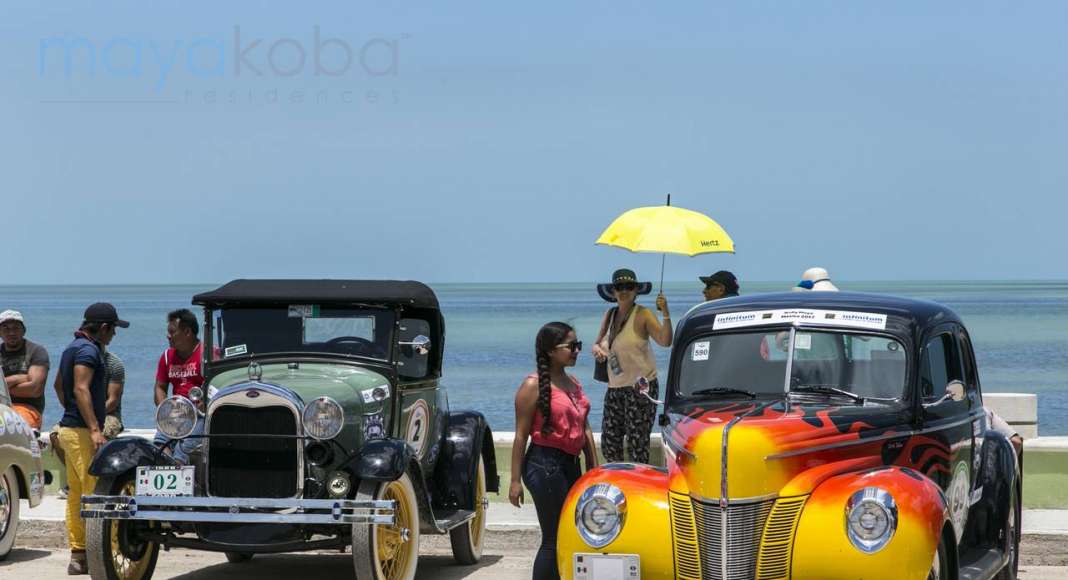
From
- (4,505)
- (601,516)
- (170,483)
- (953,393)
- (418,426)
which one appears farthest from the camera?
(4,505)

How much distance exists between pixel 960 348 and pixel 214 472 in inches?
178

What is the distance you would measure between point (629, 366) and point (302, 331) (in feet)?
7.82

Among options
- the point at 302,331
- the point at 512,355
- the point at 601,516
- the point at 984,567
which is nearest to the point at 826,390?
the point at 984,567

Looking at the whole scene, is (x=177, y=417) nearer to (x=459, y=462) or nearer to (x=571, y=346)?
(x=459, y=462)

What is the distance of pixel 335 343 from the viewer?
10727mm

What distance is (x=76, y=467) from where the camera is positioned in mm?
11125

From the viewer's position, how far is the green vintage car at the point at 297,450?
375 inches

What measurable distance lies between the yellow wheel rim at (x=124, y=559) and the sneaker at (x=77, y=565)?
77cm

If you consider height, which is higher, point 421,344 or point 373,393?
point 421,344

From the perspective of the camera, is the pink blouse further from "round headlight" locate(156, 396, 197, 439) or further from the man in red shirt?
the man in red shirt

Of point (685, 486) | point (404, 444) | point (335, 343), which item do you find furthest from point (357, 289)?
point (685, 486)

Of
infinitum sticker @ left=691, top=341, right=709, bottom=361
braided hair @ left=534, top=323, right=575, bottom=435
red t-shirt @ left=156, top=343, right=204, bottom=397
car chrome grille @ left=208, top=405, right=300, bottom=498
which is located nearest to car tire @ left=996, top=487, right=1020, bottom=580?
infinitum sticker @ left=691, top=341, right=709, bottom=361

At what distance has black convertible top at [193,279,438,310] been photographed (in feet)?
35.1

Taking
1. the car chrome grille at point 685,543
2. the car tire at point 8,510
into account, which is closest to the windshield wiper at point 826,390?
the car chrome grille at point 685,543
